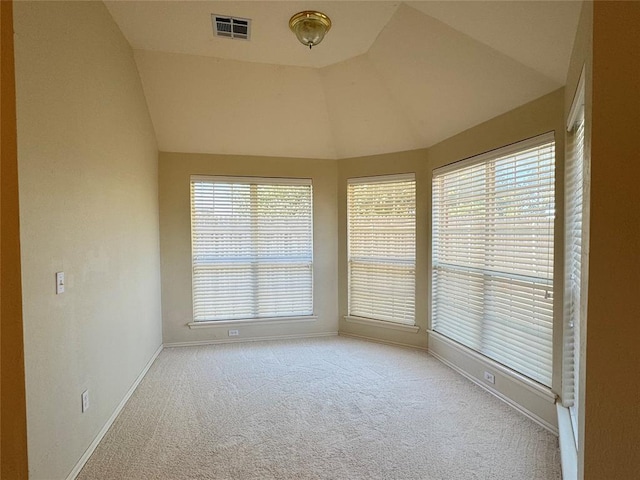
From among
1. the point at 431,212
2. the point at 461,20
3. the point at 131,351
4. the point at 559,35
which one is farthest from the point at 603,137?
the point at 131,351

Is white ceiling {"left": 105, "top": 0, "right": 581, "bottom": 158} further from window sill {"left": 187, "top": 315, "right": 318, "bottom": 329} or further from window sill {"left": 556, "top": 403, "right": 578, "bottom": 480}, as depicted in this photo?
window sill {"left": 556, "top": 403, "right": 578, "bottom": 480}

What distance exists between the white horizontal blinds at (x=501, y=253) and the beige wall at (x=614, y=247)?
44.6 inches

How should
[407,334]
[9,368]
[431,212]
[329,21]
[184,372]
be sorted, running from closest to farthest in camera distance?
[9,368] → [329,21] → [184,372] → [431,212] → [407,334]

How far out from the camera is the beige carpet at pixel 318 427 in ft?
6.14

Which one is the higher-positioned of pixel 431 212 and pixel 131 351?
pixel 431 212

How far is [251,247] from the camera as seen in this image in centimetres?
399

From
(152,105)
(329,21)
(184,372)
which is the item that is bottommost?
(184,372)

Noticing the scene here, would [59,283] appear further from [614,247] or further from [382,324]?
[382,324]

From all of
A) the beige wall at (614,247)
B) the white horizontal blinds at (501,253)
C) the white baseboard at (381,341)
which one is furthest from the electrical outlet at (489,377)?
the beige wall at (614,247)

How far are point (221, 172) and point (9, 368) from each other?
292cm

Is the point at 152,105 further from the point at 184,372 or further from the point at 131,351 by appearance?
the point at 184,372

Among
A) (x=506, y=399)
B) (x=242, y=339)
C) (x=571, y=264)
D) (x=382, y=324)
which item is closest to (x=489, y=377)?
(x=506, y=399)

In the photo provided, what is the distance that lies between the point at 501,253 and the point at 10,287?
3057mm

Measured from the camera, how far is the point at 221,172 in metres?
3.83
